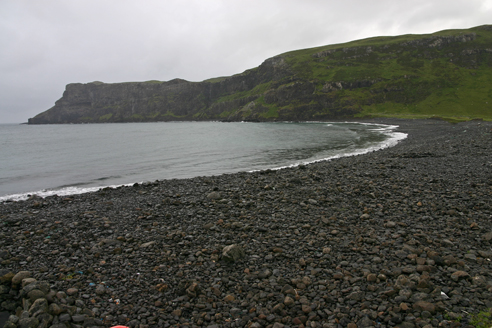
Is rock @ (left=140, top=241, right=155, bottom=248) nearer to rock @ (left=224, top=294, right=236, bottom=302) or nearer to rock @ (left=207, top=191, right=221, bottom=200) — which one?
rock @ (left=224, top=294, right=236, bottom=302)

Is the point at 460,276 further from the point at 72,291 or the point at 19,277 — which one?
the point at 19,277

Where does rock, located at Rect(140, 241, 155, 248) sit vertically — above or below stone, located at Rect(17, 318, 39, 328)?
below

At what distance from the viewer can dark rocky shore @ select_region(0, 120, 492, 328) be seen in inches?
267

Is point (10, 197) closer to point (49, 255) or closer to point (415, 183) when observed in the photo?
point (49, 255)

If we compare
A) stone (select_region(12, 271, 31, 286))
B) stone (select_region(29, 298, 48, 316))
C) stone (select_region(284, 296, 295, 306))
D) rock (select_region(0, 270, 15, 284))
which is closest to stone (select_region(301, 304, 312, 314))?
stone (select_region(284, 296, 295, 306))

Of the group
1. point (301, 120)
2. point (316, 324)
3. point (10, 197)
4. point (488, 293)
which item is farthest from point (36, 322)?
point (301, 120)

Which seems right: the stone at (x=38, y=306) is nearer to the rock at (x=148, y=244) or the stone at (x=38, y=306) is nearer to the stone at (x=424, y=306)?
the rock at (x=148, y=244)

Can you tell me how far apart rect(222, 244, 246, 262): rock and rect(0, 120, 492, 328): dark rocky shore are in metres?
0.05

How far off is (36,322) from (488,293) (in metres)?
11.2

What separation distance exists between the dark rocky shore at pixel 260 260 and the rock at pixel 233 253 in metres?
0.05

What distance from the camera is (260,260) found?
9.37m

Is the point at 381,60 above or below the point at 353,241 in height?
above

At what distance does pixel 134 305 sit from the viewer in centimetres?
731

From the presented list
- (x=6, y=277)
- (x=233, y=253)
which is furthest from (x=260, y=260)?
(x=6, y=277)
